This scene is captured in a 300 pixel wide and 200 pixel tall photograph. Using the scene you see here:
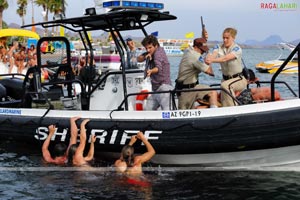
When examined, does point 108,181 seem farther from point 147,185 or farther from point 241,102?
point 241,102

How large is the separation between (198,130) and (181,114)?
1.23 feet

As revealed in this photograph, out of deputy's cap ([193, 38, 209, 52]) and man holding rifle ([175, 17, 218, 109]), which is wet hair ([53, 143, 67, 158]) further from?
deputy's cap ([193, 38, 209, 52])

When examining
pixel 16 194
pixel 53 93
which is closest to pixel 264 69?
pixel 53 93

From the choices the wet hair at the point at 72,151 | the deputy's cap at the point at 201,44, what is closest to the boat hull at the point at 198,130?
the wet hair at the point at 72,151

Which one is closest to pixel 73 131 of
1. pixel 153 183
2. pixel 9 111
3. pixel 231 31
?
pixel 153 183

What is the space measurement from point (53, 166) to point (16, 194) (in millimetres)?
1530

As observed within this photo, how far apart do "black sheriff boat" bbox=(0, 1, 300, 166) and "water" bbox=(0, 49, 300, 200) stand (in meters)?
0.20

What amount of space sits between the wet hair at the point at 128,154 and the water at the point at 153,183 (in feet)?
0.83

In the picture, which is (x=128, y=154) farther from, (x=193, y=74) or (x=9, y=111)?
(x=9, y=111)

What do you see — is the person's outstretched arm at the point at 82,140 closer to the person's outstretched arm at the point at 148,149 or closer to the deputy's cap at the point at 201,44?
the person's outstretched arm at the point at 148,149

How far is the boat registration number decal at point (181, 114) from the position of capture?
8047 mm

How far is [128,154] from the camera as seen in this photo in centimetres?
823

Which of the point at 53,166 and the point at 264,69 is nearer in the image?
the point at 53,166

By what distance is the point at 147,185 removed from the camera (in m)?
7.98
